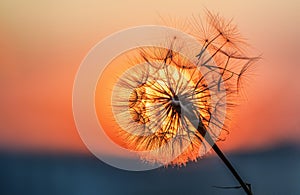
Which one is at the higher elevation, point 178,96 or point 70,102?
point 70,102

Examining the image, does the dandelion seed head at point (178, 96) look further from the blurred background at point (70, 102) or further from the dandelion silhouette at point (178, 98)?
the blurred background at point (70, 102)

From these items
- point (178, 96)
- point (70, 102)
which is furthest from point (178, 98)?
point (70, 102)

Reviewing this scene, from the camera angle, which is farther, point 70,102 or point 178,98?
point 70,102

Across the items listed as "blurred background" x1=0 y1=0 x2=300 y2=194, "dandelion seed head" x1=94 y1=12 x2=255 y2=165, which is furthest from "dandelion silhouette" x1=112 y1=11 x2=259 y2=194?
"blurred background" x1=0 y1=0 x2=300 y2=194

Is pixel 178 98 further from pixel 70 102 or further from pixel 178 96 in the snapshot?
pixel 70 102

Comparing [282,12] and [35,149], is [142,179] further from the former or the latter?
[282,12]

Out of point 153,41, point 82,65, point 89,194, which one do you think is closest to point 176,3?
point 153,41

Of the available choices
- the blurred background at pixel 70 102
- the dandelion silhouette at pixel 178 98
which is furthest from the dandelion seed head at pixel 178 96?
the blurred background at pixel 70 102
